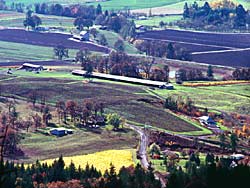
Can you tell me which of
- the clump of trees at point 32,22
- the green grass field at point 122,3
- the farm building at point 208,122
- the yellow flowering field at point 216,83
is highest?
the green grass field at point 122,3

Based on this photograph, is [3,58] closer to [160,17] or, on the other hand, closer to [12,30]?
[12,30]

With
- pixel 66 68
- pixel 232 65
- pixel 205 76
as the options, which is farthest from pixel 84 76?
pixel 232 65

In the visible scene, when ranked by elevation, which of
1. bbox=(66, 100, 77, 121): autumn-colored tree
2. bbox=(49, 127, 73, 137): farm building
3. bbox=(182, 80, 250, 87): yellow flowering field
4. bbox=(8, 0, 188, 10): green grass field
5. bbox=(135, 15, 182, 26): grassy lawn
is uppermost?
bbox=(8, 0, 188, 10): green grass field

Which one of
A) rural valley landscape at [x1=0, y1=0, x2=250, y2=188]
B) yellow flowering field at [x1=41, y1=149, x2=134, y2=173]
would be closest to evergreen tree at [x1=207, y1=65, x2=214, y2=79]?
rural valley landscape at [x1=0, y1=0, x2=250, y2=188]

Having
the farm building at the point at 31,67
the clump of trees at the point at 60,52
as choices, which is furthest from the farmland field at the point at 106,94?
the clump of trees at the point at 60,52

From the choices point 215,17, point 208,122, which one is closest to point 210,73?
point 208,122

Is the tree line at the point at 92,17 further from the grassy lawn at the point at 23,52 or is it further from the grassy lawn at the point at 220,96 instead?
the grassy lawn at the point at 220,96

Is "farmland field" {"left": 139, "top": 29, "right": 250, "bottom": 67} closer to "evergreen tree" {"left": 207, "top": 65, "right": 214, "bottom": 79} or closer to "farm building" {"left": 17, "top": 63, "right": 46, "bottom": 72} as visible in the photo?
"evergreen tree" {"left": 207, "top": 65, "right": 214, "bottom": 79}
